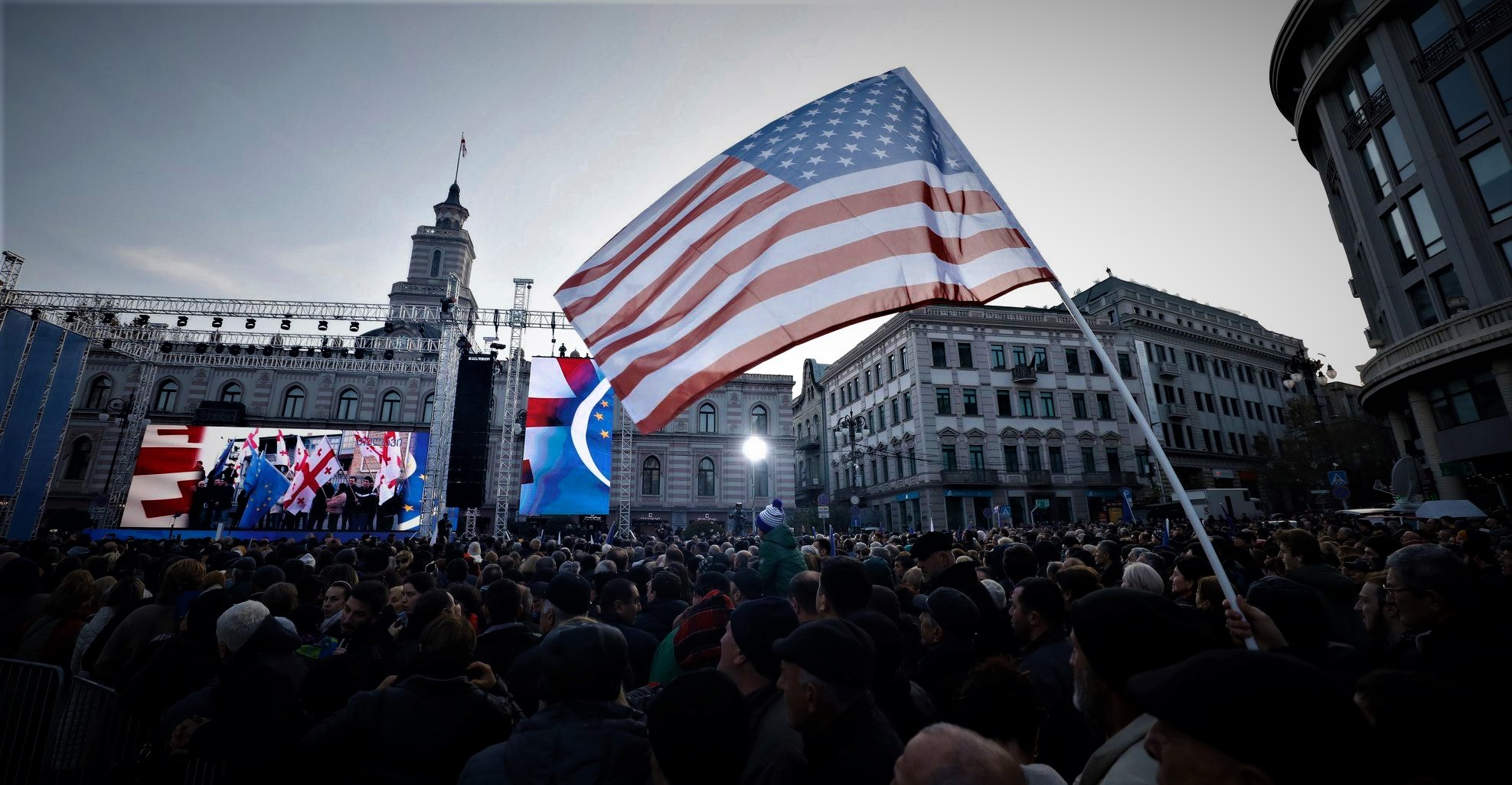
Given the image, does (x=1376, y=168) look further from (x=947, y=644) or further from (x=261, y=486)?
(x=261, y=486)

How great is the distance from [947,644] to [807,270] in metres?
2.89

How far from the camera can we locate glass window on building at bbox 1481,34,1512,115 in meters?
18.8

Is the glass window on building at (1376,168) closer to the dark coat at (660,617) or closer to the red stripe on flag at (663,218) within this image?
the red stripe on flag at (663,218)

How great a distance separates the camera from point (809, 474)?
5809 centimetres

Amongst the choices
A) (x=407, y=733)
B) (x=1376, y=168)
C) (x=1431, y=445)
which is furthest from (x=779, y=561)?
(x=1376, y=168)

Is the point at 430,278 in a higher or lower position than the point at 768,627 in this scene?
higher

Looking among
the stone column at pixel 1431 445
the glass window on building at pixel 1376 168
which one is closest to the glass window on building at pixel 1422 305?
the stone column at pixel 1431 445

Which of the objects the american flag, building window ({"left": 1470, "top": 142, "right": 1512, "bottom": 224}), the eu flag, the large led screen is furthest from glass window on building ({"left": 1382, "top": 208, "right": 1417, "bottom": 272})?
the eu flag

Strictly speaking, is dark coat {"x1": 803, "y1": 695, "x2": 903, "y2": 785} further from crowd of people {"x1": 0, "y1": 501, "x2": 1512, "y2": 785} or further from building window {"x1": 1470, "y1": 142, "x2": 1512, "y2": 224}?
building window {"x1": 1470, "y1": 142, "x2": 1512, "y2": 224}

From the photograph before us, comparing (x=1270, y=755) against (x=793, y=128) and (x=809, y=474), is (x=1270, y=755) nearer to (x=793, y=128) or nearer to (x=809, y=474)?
(x=793, y=128)

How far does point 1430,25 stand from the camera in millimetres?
20750

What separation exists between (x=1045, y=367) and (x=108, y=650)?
46.1 meters

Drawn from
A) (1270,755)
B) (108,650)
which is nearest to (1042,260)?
(1270,755)

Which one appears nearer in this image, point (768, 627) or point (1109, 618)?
point (1109, 618)
